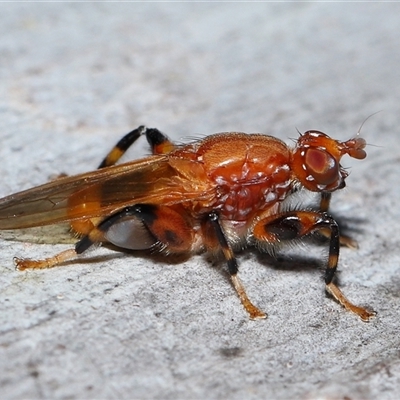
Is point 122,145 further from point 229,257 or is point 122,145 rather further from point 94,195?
point 229,257

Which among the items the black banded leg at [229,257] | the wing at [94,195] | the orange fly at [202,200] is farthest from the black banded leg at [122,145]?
the black banded leg at [229,257]

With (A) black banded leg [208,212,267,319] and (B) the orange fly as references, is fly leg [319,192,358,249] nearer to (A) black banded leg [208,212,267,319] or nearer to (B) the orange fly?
(B) the orange fly

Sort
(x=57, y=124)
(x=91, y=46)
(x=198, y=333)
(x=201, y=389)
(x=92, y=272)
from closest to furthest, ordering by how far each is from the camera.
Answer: (x=201, y=389), (x=198, y=333), (x=92, y=272), (x=57, y=124), (x=91, y=46)

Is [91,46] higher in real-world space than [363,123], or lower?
higher

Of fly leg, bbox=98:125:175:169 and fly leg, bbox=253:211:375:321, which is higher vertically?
fly leg, bbox=98:125:175:169

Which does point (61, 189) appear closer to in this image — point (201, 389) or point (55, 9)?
point (201, 389)

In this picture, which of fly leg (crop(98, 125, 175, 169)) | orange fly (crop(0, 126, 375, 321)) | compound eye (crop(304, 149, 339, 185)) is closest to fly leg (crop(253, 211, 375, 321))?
orange fly (crop(0, 126, 375, 321))

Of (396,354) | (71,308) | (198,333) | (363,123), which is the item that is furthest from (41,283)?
(363,123)
